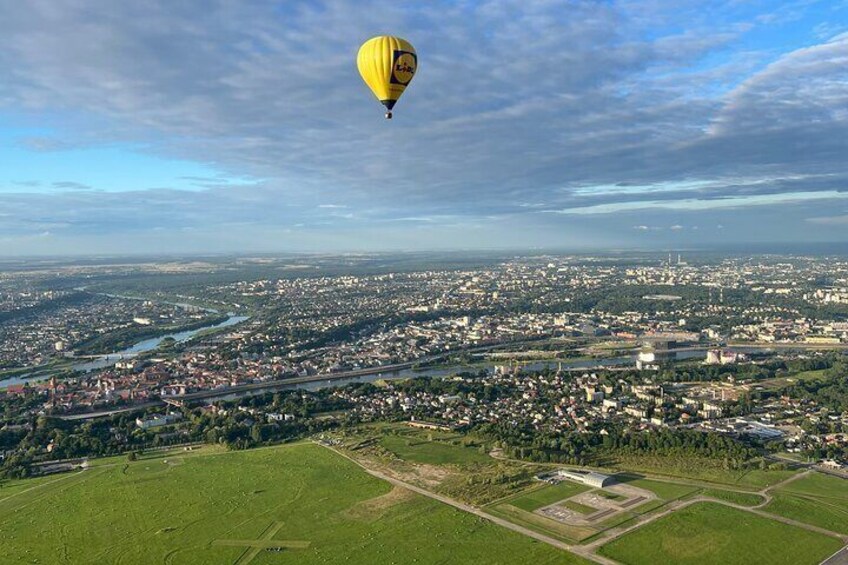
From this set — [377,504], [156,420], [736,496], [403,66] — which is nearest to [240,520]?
[377,504]

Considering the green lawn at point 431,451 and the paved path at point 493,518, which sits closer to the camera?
the paved path at point 493,518

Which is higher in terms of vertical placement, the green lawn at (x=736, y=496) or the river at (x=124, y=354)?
the green lawn at (x=736, y=496)

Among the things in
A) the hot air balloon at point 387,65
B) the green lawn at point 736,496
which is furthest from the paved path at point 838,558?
the hot air balloon at point 387,65

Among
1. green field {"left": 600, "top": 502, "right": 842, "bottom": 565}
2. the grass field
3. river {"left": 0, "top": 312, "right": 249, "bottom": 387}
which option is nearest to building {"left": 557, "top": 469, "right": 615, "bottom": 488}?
the grass field

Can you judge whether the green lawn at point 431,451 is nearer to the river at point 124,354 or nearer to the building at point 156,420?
the building at point 156,420

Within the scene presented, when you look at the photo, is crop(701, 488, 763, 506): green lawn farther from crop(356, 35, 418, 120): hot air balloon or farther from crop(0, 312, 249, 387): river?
crop(0, 312, 249, 387): river
